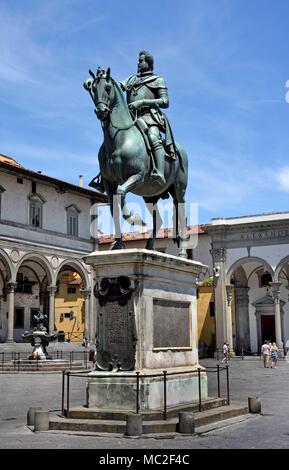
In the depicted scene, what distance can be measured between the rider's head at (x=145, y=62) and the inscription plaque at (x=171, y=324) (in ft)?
13.0

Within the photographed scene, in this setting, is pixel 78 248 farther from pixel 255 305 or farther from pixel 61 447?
pixel 61 447

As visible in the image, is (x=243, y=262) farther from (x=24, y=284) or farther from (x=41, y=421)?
(x=41, y=421)

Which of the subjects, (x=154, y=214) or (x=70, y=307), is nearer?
(x=154, y=214)

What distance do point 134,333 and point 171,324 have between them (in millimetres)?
996

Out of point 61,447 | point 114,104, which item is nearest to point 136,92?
point 114,104

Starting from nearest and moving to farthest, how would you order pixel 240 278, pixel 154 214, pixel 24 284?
pixel 154 214 < pixel 240 278 < pixel 24 284

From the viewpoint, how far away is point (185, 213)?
10.8 metres

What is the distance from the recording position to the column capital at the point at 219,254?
40.1 metres

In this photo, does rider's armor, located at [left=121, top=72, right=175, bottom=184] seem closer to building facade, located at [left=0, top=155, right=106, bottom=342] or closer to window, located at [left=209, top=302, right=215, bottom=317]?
building facade, located at [left=0, top=155, right=106, bottom=342]

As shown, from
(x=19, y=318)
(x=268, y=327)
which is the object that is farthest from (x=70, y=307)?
(x=268, y=327)

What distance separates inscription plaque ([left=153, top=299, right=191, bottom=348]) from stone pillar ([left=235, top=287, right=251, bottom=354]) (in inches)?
1317

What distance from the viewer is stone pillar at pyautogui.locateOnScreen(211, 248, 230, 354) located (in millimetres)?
39250

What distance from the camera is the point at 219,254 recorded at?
40.1 m

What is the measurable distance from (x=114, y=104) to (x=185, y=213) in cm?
267
